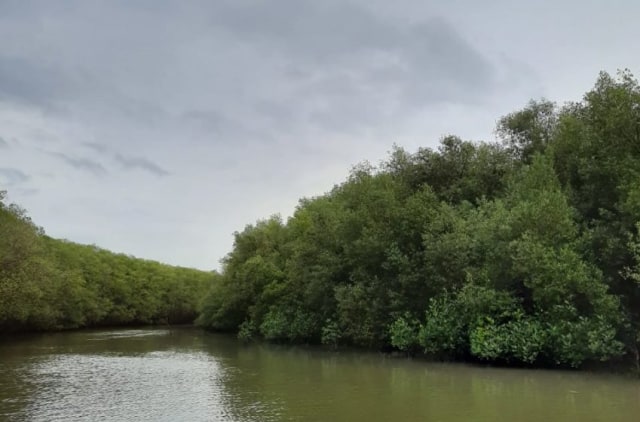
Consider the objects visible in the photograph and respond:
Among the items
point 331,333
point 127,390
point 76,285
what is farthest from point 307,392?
point 76,285

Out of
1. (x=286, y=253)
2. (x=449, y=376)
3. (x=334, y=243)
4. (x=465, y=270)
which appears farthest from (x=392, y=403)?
(x=286, y=253)

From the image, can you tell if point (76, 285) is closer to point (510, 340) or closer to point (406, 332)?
point (406, 332)

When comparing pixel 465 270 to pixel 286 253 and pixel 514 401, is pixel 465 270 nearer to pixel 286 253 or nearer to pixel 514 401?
pixel 514 401

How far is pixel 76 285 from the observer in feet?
263

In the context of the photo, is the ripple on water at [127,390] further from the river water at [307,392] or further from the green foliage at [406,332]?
the green foliage at [406,332]

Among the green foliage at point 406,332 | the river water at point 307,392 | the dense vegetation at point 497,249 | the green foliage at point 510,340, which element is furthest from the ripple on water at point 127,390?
the green foliage at point 510,340

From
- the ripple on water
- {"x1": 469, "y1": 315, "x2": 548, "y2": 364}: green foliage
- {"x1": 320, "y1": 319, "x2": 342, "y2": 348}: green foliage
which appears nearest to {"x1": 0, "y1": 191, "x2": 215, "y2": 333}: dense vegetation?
the ripple on water

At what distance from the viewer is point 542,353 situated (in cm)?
2819

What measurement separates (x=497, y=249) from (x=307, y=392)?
12728 millimetres

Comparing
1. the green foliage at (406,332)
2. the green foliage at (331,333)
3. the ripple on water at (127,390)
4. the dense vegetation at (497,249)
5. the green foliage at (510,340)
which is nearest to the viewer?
the ripple on water at (127,390)

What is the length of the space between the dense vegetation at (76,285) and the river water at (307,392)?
18160 mm

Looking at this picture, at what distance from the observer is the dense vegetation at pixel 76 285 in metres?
51.6

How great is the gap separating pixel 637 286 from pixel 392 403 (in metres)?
14.4

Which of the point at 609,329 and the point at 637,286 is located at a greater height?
the point at 637,286
